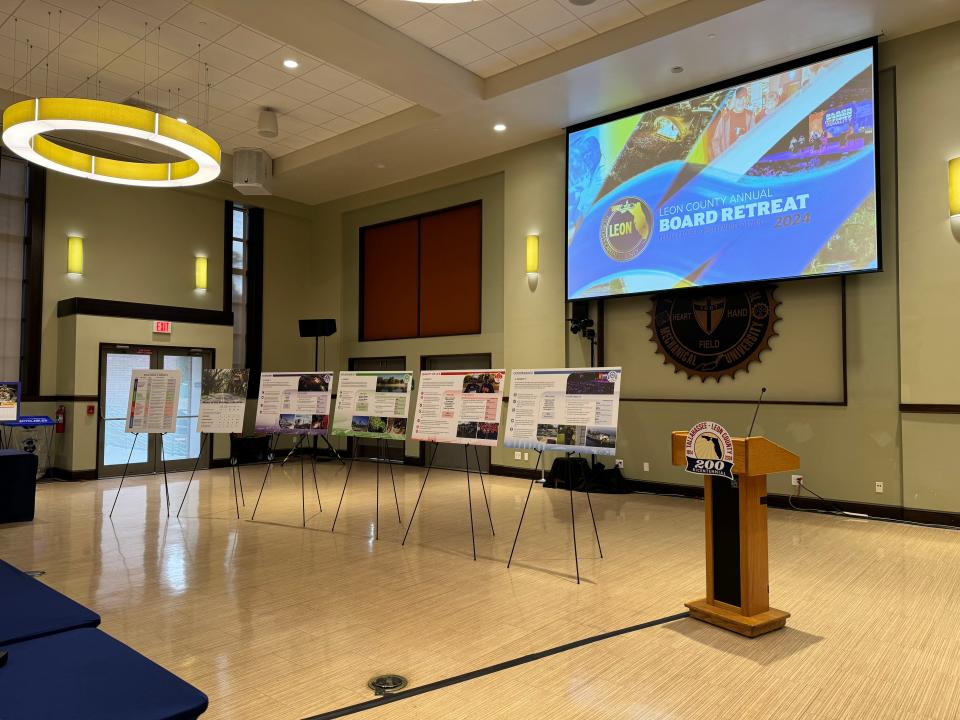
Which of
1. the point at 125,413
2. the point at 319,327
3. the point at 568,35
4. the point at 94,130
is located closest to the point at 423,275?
Result: the point at 319,327

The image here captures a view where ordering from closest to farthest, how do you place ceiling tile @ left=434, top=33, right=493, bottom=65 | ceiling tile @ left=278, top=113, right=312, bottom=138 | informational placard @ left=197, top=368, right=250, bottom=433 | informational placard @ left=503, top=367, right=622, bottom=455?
informational placard @ left=503, top=367, right=622, bottom=455 < informational placard @ left=197, top=368, right=250, bottom=433 < ceiling tile @ left=434, top=33, right=493, bottom=65 < ceiling tile @ left=278, top=113, right=312, bottom=138

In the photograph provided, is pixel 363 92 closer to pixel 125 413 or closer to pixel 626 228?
pixel 626 228

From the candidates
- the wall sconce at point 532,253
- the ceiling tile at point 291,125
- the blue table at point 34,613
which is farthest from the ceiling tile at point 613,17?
the blue table at point 34,613

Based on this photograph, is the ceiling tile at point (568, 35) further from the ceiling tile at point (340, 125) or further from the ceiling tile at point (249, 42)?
the ceiling tile at point (340, 125)

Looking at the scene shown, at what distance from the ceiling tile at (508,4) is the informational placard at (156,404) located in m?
5.21

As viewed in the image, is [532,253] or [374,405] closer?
[374,405]

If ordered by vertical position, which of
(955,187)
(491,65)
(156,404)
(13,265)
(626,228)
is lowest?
(156,404)

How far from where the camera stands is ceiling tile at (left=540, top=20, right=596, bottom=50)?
7277mm

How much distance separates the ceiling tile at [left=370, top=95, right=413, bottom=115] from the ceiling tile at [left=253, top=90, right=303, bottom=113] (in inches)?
41.7

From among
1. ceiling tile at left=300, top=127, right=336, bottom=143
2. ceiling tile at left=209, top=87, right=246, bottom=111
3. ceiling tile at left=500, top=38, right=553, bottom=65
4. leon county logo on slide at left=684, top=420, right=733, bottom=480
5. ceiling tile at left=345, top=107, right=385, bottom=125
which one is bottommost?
leon county logo on slide at left=684, top=420, right=733, bottom=480

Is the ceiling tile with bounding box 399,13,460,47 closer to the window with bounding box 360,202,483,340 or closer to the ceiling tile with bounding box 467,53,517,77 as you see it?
the ceiling tile with bounding box 467,53,517,77

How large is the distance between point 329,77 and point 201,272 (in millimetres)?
4848

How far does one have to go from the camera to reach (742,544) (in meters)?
3.69

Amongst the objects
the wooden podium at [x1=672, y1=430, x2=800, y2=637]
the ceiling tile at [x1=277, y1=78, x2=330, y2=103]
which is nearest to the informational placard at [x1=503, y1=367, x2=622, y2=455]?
the wooden podium at [x1=672, y1=430, x2=800, y2=637]
